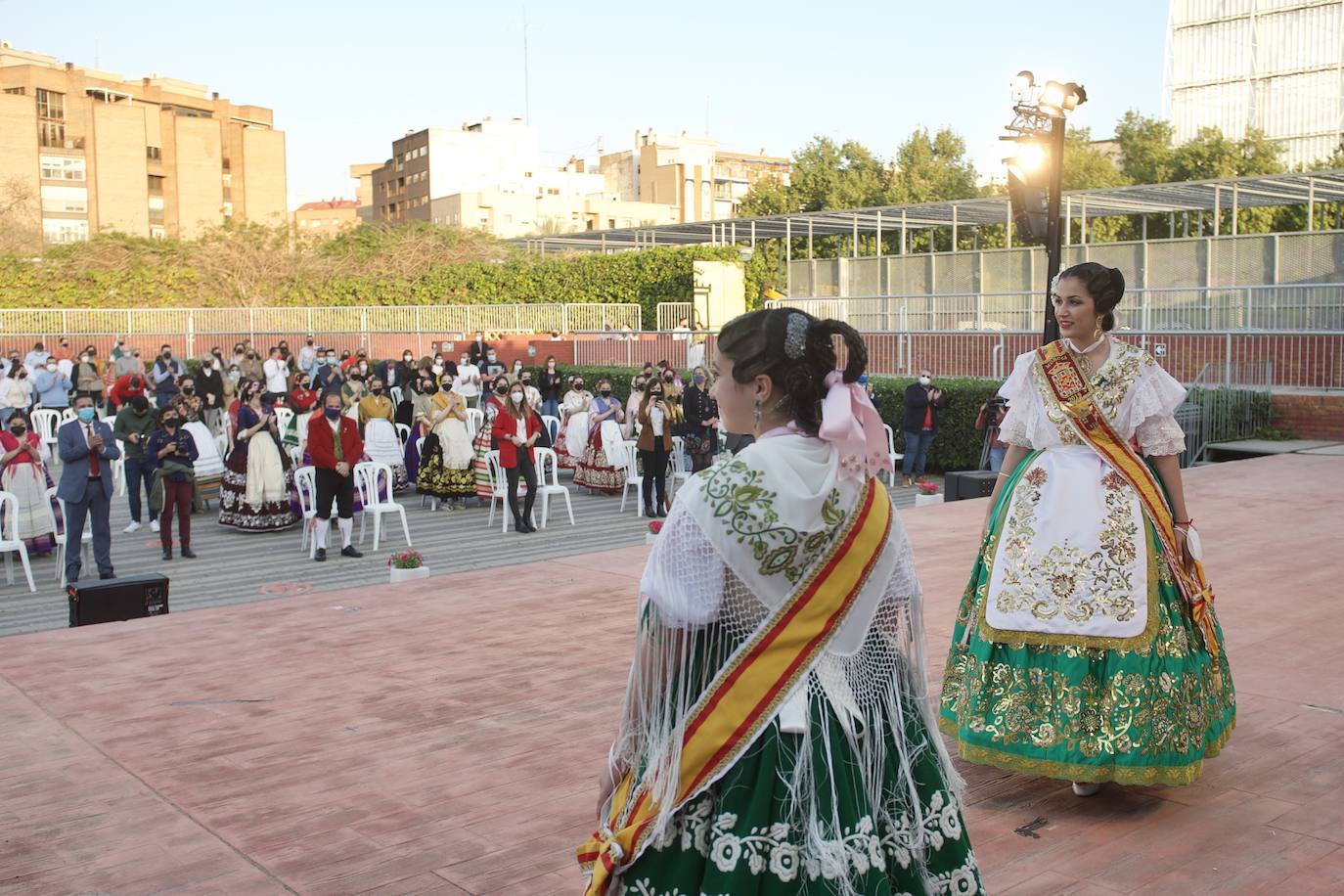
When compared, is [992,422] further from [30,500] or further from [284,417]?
[30,500]

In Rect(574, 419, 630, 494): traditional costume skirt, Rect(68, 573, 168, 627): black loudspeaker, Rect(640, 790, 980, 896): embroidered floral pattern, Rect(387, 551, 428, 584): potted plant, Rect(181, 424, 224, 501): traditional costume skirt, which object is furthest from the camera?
Rect(574, 419, 630, 494): traditional costume skirt

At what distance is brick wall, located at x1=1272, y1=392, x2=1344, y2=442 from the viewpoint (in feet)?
51.4

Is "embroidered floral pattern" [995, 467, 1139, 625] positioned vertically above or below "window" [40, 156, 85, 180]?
below

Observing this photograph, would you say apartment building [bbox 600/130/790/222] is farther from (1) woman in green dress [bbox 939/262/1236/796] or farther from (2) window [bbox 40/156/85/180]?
(1) woman in green dress [bbox 939/262/1236/796]

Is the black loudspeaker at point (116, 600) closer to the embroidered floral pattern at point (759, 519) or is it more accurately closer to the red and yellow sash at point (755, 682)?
the red and yellow sash at point (755, 682)

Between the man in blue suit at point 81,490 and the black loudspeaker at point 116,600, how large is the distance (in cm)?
250

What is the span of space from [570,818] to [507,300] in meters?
33.7

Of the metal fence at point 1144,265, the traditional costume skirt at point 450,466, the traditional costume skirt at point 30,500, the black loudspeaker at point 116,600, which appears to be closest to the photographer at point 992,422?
the traditional costume skirt at point 450,466

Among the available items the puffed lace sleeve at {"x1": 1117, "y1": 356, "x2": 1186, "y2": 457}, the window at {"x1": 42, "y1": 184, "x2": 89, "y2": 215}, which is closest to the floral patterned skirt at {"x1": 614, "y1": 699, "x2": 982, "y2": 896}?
the puffed lace sleeve at {"x1": 1117, "y1": 356, "x2": 1186, "y2": 457}

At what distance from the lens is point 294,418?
14742 mm

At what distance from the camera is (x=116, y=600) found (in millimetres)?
7348

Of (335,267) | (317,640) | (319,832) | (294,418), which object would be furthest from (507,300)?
(319,832)

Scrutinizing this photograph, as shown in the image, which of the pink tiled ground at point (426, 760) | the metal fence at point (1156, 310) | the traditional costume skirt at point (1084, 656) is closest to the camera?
the pink tiled ground at point (426, 760)

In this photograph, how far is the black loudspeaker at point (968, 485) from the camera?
38.5 feet
